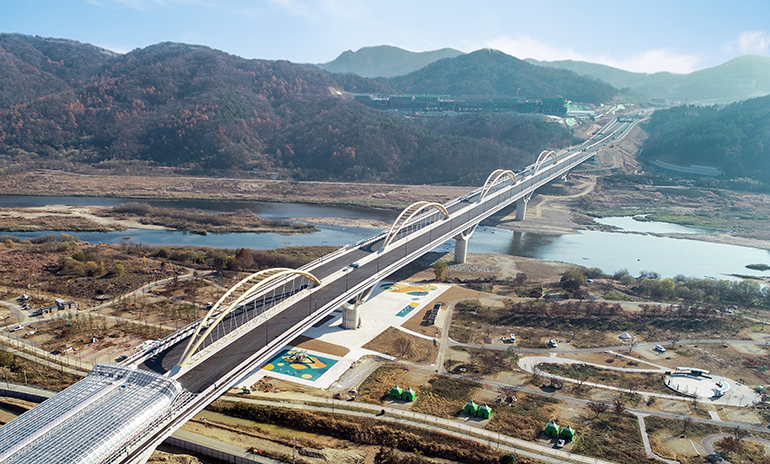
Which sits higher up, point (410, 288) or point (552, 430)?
point (410, 288)

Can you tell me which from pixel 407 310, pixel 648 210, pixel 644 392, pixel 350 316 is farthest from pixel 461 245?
pixel 648 210

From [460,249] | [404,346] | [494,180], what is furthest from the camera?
[494,180]

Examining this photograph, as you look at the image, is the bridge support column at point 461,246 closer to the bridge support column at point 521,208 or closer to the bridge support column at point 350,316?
the bridge support column at point 350,316

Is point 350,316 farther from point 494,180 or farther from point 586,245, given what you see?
point 586,245

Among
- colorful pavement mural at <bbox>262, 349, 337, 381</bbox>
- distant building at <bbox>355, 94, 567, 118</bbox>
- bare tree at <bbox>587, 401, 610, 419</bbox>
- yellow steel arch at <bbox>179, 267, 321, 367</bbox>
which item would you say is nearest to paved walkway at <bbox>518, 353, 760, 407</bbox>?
bare tree at <bbox>587, 401, 610, 419</bbox>

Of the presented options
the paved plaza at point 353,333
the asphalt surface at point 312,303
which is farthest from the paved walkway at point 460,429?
the asphalt surface at point 312,303
